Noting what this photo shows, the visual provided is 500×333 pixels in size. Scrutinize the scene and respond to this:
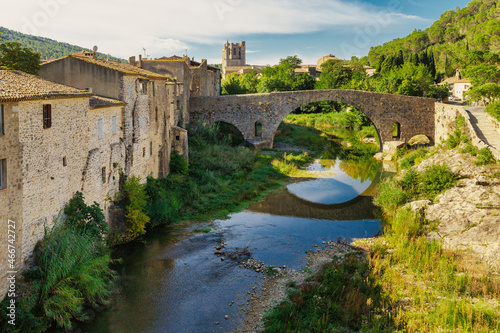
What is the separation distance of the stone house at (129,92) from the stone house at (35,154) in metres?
3.43

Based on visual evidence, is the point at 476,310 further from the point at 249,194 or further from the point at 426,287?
the point at 249,194

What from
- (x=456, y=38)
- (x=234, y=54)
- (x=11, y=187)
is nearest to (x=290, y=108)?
(x=11, y=187)

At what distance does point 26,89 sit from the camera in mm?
11711

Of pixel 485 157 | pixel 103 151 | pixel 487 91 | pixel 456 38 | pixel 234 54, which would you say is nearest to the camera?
pixel 103 151

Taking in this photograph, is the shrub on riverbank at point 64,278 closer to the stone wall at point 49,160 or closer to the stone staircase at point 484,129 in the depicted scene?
the stone wall at point 49,160

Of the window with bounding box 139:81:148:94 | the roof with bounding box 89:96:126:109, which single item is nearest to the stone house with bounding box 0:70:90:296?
the roof with bounding box 89:96:126:109

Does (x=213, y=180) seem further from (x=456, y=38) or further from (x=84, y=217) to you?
(x=456, y=38)

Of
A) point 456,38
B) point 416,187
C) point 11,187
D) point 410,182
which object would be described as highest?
point 456,38

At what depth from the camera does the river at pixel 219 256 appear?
1183 cm

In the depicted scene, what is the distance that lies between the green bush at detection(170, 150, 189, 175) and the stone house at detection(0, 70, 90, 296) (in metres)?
9.63

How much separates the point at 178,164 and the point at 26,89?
12631 millimetres

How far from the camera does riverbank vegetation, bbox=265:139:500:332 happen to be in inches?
431

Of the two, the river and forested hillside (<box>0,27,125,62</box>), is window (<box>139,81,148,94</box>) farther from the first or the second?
forested hillside (<box>0,27,125,62</box>)

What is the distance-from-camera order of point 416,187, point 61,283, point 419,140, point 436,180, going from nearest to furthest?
point 61,283 < point 436,180 < point 416,187 < point 419,140
